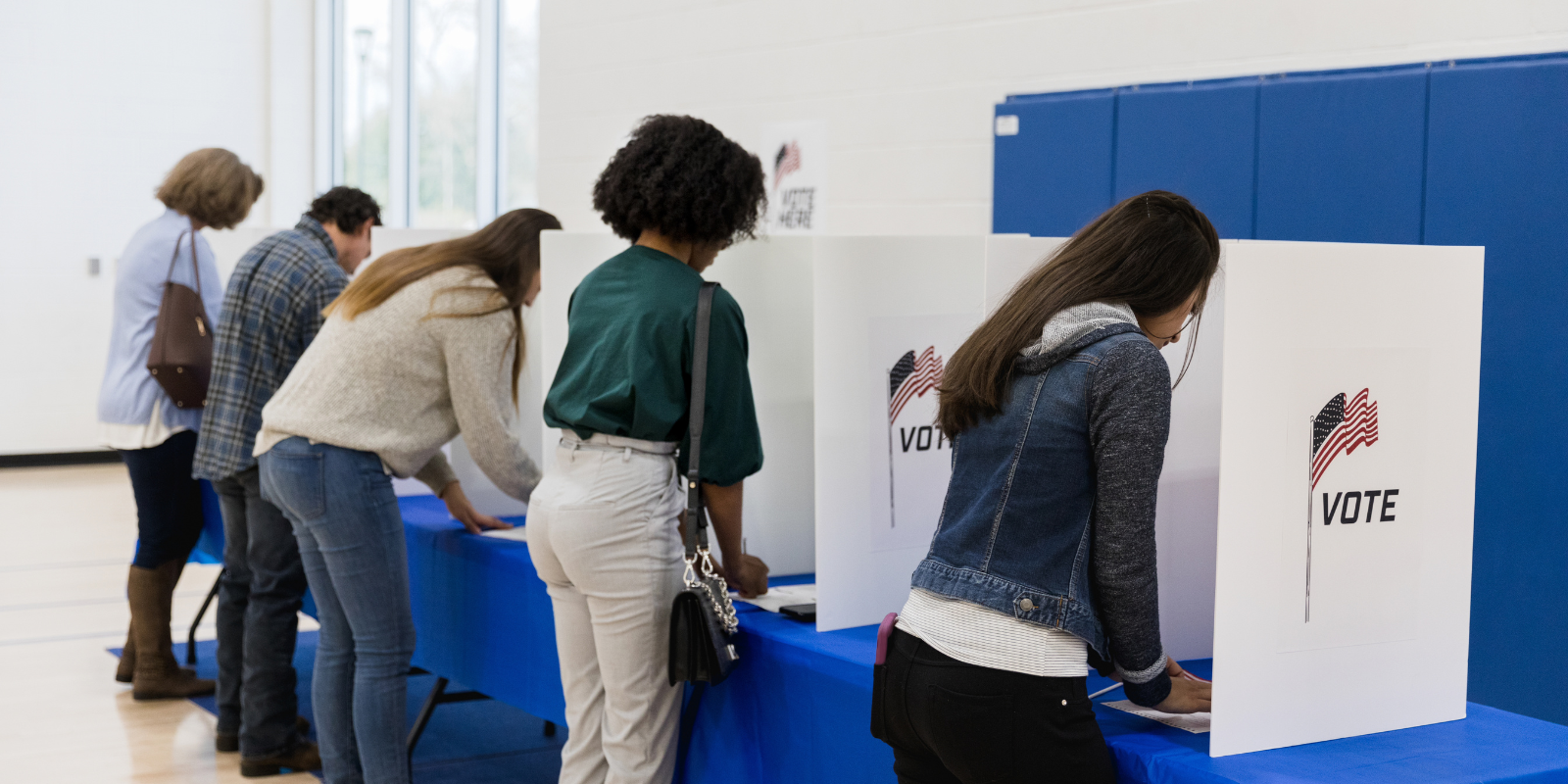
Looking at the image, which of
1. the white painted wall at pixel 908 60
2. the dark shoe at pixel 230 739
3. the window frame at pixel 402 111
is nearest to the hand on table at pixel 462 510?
the dark shoe at pixel 230 739

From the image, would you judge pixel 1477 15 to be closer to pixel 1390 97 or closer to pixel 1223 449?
pixel 1390 97

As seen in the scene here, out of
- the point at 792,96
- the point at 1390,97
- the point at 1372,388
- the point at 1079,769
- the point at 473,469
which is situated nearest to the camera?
the point at 1079,769

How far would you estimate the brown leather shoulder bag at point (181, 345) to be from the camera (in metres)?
3.58

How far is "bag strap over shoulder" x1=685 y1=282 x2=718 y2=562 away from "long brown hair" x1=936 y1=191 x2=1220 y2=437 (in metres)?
0.54

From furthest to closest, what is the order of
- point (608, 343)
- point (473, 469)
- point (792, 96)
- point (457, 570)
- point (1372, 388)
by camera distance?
point (792, 96) < point (473, 469) < point (457, 570) < point (608, 343) < point (1372, 388)

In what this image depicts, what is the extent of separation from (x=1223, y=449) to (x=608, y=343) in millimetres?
874

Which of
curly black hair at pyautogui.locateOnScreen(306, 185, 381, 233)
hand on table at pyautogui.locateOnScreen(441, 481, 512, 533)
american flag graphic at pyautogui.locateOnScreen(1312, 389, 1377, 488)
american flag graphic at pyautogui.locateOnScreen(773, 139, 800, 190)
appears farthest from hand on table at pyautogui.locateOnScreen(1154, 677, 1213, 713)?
american flag graphic at pyautogui.locateOnScreen(773, 139, 800, 190)

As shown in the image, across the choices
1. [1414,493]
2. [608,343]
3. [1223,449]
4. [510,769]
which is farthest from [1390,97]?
[510,769]

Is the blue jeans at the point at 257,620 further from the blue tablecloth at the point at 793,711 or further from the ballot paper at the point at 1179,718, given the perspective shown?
the ballot paper at the point at 1179,718

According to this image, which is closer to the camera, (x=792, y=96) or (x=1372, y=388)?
(x=1372, y=388)

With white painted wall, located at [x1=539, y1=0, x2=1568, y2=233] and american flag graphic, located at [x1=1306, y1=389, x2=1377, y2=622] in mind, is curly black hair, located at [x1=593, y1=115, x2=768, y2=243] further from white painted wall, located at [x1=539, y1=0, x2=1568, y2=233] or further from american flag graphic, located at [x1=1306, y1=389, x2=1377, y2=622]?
white painted wall, located at [x1=539, y1=0, x2=1568, y2=233]

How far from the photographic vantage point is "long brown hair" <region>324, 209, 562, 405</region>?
241cm

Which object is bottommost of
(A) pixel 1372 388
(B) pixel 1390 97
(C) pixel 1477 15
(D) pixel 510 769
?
(D) pixel 510 769

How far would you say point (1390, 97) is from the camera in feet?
8.02
